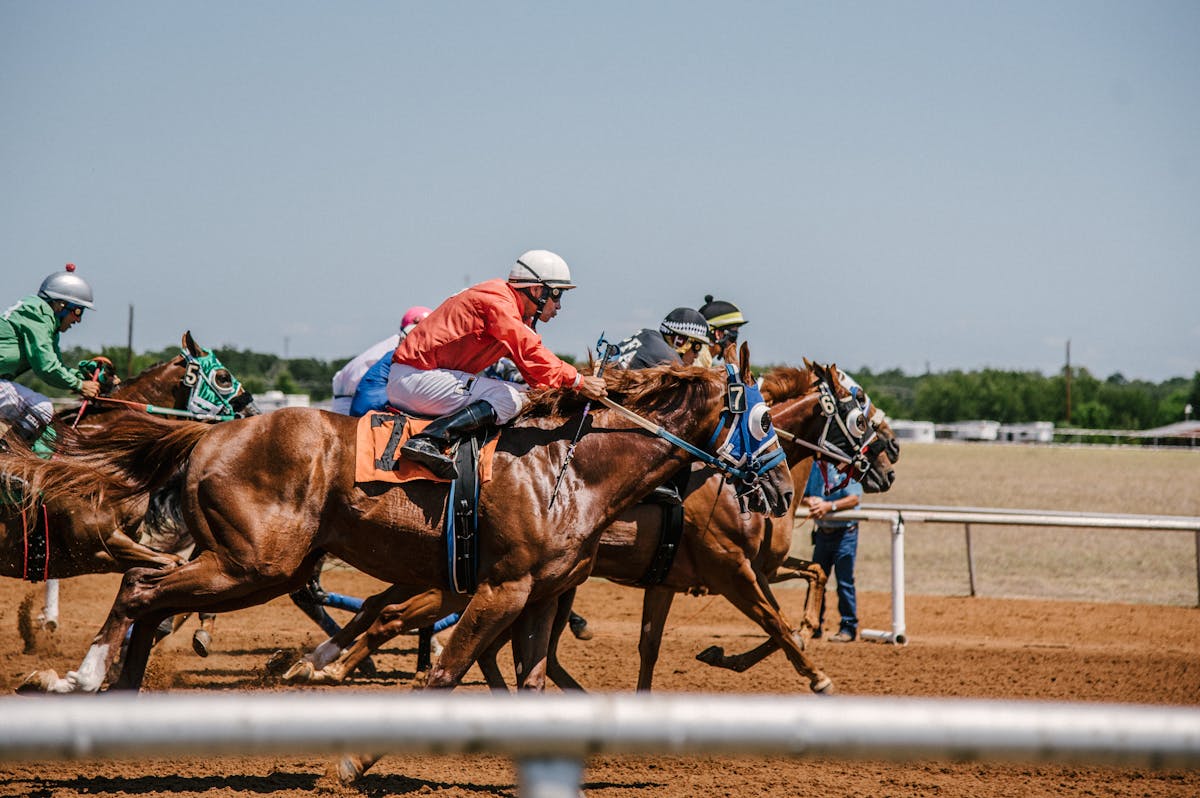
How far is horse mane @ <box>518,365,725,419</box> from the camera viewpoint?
5.98 meters

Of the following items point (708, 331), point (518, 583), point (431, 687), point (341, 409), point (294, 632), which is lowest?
point (294, 632)

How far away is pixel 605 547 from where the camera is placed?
7.23 meters

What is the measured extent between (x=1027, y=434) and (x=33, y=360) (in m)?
75.8

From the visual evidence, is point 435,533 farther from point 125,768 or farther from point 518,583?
point 125,768

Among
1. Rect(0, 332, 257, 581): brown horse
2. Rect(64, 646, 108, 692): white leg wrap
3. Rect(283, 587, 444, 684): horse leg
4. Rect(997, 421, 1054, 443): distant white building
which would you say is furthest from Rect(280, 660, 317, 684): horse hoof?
Rect(997, 421, 1054, 443): distant white building

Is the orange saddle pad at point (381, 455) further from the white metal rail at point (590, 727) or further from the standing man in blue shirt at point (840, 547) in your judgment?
the standing man in blue shirt at point (840, 547)

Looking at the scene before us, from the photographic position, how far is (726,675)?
9.29m

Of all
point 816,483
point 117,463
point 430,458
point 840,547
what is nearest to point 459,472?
point 430,458

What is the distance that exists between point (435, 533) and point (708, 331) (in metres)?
3.49

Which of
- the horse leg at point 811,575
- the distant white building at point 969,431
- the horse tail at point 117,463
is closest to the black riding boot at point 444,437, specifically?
the horse tail at point 117,463

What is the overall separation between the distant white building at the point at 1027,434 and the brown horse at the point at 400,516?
64.7 metres

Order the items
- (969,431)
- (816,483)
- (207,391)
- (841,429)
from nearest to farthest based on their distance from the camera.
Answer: (841,429) → (207,391) → (816,483) → (969,431)

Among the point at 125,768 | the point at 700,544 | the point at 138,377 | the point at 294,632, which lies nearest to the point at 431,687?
the point at 125,768

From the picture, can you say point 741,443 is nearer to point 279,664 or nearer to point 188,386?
point 279,664
